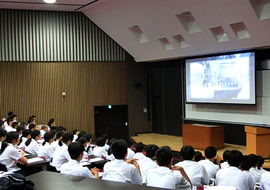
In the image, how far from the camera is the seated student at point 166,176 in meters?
2.60

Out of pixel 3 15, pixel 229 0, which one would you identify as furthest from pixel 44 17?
pixel 229 0

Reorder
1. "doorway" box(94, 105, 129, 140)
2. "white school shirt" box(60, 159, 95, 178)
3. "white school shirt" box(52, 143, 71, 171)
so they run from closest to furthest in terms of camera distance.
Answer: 1. "white school shirt" box(60, 159, 95, 178)
2. "white school shirt" box(52, 143, 71, 171)
3. "doorway" box(94, 105, 129, 140)

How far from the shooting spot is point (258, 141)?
6492mm

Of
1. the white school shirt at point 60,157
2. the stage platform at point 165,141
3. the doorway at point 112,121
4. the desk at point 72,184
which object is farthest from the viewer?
the doorway at point 112,121

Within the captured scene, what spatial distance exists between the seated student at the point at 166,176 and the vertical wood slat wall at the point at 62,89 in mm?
7570

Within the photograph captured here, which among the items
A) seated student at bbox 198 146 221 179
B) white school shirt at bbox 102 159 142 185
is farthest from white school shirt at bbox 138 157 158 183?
white school shirt at bbox 102 159 142 185

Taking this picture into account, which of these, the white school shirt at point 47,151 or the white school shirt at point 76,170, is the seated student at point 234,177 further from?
the white school shirt at point 47,151

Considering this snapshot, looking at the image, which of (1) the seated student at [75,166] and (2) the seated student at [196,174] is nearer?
(1) the seated student at [75,166]

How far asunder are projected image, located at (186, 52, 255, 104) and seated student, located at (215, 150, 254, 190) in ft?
15.0

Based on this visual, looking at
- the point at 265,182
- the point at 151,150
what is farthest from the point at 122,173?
the point at 265,182

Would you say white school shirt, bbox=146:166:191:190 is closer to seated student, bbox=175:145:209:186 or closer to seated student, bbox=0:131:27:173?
seated student, bbox=175:145:209:186

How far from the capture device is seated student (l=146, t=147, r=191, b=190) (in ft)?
8.54

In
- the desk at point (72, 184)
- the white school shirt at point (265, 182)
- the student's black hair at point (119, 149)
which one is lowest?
the white school shirt at point (265, 182)

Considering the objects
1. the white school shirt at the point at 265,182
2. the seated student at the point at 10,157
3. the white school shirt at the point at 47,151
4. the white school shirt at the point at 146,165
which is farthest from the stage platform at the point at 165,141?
the seated student at the point at 10,157
